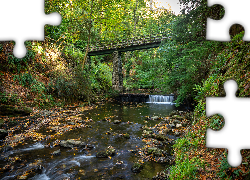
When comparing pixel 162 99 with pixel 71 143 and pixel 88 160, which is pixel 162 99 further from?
pixel 88 160

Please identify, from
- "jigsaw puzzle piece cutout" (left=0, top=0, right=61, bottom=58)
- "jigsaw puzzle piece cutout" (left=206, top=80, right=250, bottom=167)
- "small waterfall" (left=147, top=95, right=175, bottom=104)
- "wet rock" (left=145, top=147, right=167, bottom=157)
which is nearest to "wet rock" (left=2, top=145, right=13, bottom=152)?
"wet rock" (left=145, top=147, right=167, bottom=157)

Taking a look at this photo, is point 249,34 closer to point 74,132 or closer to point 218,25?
point 218,25

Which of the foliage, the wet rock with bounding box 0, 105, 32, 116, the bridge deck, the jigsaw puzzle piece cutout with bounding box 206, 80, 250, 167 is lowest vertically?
the foliage

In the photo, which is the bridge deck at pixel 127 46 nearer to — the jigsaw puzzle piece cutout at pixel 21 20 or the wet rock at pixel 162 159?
the wet rock at pixel 162 159

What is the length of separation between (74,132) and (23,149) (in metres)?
2.45

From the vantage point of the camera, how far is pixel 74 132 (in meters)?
8.12

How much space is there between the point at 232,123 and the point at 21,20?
2.83m

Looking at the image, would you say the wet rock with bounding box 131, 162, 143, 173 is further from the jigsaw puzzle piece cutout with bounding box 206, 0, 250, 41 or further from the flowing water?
the flowing water

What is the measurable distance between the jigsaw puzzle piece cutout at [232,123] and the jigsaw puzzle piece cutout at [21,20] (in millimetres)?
2382

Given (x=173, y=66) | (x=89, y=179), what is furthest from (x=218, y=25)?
(x=173, y=66)

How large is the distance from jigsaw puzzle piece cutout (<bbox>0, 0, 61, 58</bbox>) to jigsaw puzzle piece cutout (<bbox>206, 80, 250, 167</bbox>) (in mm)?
2382

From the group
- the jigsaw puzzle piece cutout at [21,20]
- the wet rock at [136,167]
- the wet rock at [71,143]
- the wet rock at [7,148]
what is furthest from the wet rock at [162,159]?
the wet rock at [7,148]

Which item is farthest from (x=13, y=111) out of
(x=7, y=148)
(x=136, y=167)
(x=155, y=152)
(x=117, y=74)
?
(x=117, y=74)

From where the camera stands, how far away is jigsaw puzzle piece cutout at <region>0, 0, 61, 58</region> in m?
2.03
